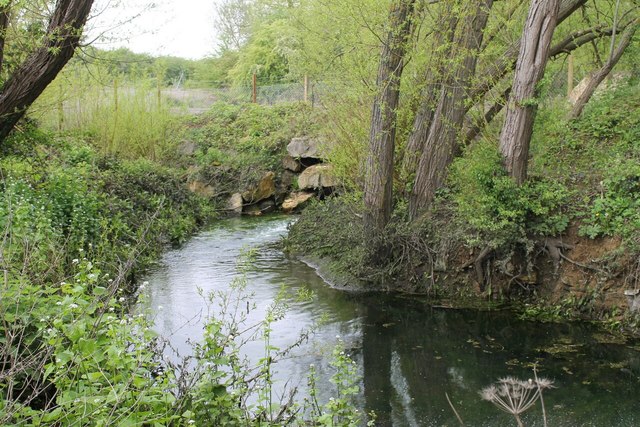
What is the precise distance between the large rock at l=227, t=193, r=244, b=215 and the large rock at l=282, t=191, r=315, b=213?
3.97ft

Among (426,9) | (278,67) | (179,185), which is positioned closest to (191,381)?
(426,9)

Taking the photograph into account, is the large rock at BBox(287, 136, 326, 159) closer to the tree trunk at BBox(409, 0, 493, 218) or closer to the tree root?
the tree trunk at BBox(409, 0, 493, 218)

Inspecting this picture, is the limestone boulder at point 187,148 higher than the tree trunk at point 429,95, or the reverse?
the tree trunk at point 429,95

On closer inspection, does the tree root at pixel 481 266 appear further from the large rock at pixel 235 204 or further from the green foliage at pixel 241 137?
the green foliage at pixel 241 137

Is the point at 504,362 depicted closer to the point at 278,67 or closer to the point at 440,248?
the point at 440,248

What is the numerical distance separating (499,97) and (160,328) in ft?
18.3

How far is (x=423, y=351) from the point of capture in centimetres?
768

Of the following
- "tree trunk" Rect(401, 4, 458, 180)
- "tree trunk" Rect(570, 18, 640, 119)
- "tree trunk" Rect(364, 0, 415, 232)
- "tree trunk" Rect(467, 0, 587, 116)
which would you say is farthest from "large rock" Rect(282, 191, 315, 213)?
"tree trunk" Rect(467, 0, 587, 116)

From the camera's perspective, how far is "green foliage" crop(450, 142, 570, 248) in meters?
8.82

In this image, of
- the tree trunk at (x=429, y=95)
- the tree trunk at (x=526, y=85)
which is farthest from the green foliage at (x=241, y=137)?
the tree trunk at (x=526, y=85)

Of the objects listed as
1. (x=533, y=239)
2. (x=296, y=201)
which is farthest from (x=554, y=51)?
(x=296, y=201)

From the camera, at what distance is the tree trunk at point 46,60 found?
27.8 feet

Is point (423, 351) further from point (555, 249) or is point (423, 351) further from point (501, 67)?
point (501, 67)

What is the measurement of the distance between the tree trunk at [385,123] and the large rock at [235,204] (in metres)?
8.33
